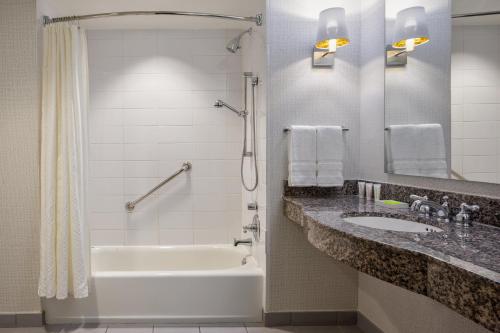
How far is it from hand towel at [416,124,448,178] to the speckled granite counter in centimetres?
29

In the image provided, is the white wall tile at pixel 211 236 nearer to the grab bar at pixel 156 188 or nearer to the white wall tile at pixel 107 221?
the grab bar at pixel 156 188

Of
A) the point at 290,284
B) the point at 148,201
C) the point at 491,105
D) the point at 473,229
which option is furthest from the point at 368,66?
the point at 148,201

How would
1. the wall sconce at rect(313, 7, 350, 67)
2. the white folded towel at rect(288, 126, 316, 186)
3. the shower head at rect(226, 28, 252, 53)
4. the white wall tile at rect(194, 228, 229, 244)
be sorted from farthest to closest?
the white wall tile at rect(194, 228, 229, 244), the shower head at rect(226, 28, 252, 53), the white folded towel at rect(288, 126, 316, 186), the wall sconce at rect(313, 7, 350, 67)

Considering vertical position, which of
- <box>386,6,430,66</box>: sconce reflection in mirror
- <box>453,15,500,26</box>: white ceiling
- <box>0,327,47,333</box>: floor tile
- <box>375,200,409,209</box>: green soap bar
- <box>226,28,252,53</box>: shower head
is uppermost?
<box>226,28,252,53</box>: shower head

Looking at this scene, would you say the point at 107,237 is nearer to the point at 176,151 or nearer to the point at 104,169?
the point at 104,169

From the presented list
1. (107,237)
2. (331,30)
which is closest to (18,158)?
(107,237)

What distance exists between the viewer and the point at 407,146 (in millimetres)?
2107

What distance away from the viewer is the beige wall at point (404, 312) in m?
1.67

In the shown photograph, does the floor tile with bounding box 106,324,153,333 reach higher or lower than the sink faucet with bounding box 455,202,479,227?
lower

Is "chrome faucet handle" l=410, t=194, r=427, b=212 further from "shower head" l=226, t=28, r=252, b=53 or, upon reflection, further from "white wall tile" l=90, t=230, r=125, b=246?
"white wall tile" l=90, t=230, r=125, b=246

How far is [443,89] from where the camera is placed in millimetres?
1782

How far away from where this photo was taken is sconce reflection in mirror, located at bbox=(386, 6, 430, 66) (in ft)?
6.31

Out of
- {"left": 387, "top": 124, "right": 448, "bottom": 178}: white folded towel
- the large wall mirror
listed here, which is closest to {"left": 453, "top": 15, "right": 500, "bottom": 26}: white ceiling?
the large wall mirror

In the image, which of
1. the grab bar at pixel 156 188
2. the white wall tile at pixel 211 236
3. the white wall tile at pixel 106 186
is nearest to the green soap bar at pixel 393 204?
the white wall tile at pixel 211 236
